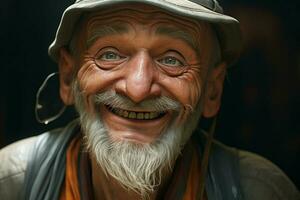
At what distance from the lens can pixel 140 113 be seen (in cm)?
130

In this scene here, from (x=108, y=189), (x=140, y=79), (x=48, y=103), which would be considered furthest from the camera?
(x=48, y=103)

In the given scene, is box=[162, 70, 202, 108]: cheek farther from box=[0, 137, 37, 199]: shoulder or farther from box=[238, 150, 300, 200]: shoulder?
box=[0, 137, 37, 199]: shoulder

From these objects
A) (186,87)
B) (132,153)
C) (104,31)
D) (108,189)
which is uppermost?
(104,31)

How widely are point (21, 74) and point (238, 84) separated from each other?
0.64m

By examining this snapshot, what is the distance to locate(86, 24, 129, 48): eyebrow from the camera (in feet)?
4.22

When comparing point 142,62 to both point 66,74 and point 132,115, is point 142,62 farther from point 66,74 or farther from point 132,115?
point 66,74

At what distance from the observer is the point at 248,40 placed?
1692 millimetres

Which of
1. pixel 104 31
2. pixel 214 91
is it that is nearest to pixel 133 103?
pixel 104 31

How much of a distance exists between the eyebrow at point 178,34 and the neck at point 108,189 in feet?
1.18

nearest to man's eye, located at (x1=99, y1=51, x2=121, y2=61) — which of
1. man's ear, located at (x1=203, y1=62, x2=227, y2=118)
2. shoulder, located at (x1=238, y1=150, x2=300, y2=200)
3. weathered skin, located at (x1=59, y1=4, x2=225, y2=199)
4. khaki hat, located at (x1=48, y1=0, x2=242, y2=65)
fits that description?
weathered skin, located at (x1=59, y1=4, x2=225, y2=199)

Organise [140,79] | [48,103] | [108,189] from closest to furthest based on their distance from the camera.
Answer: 1. [140,79]
2. [108,189]
3. [48,103]

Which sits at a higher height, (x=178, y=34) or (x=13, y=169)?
Answer: (x=178, y=34)

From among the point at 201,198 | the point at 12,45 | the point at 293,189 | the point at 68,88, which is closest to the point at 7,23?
the point at 12,45

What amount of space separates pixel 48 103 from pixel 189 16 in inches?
22.3
